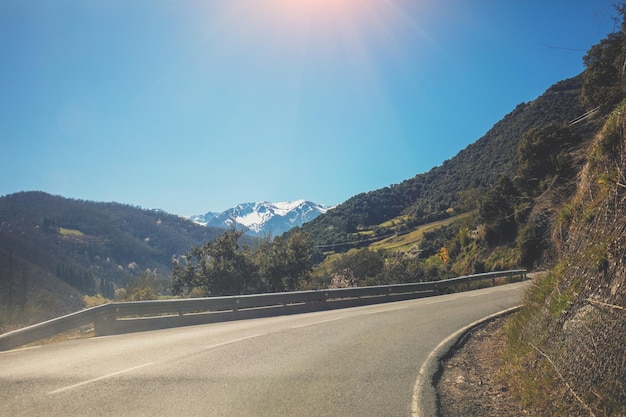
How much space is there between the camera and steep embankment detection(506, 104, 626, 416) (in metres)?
3.84

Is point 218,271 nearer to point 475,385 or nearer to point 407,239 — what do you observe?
point 475,385

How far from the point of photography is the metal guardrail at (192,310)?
10352 mm

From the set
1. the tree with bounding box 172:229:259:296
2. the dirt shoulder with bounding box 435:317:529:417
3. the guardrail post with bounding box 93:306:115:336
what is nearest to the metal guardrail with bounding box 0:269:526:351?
the guardrail post with bounding box 93:306:115:336

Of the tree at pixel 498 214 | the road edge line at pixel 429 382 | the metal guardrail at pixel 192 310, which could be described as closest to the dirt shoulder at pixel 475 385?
the road edge line at pixel 429 382

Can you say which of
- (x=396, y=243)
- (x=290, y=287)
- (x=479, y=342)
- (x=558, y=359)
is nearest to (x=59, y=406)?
(x=558, y=359)

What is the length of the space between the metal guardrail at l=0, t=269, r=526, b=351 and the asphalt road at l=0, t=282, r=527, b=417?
3.20 feet

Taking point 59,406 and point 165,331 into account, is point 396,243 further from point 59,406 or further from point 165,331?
point 59,406

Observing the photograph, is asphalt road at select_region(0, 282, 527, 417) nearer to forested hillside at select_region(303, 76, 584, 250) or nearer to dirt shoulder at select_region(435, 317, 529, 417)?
dirt shoulder at select_region(435, 317, 529, 417)

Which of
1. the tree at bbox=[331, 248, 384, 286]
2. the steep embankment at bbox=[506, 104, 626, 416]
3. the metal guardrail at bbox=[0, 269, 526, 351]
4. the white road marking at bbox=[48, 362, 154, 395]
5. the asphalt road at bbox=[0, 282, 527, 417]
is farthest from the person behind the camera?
the tree at bbox=[331, 248, 384, 286]

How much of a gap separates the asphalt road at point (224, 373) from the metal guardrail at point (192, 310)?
38.4 inches

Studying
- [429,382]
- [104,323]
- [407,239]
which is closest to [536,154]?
[429,382]

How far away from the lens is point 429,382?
6.30 meters

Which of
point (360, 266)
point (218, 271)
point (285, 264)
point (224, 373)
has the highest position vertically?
point (218, 271)

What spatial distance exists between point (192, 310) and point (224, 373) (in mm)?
8329
